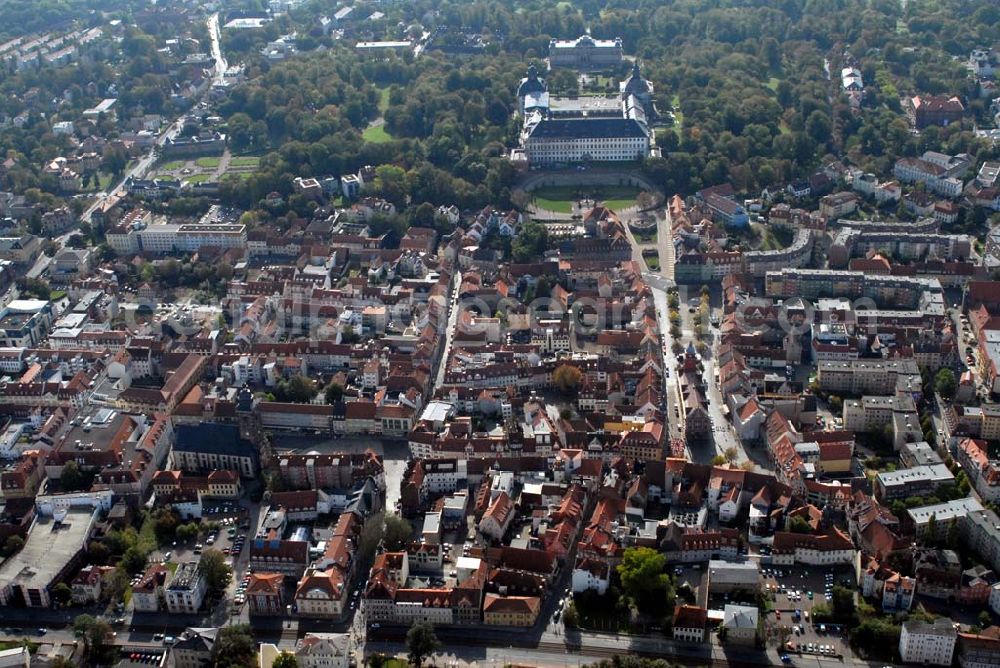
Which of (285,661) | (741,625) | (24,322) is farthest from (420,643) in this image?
(24,322)

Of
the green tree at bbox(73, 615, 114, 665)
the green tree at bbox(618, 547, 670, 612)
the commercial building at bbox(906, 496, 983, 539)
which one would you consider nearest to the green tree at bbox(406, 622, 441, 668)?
the green tree at bbox(618, 547, 670, 612)

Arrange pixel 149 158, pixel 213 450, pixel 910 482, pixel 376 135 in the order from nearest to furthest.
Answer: pixel 910 482, pixel 213 450, pixel 149 158, pixel 376 135

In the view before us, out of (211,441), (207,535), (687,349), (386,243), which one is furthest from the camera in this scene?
(386,243)

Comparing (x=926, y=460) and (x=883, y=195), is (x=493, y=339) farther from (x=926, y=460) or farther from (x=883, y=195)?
(x=883, y=195)

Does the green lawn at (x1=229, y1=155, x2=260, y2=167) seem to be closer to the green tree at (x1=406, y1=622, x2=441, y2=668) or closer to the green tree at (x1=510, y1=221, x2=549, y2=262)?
the green tree at (x1=510, y1=221, x2=549, y2=262)

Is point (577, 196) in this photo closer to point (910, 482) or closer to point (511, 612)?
point (910, 482)

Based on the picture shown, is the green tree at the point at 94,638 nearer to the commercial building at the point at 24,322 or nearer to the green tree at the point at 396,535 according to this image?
the green tree at the point at 396,535

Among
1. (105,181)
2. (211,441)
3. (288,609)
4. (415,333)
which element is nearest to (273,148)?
(105,181)
